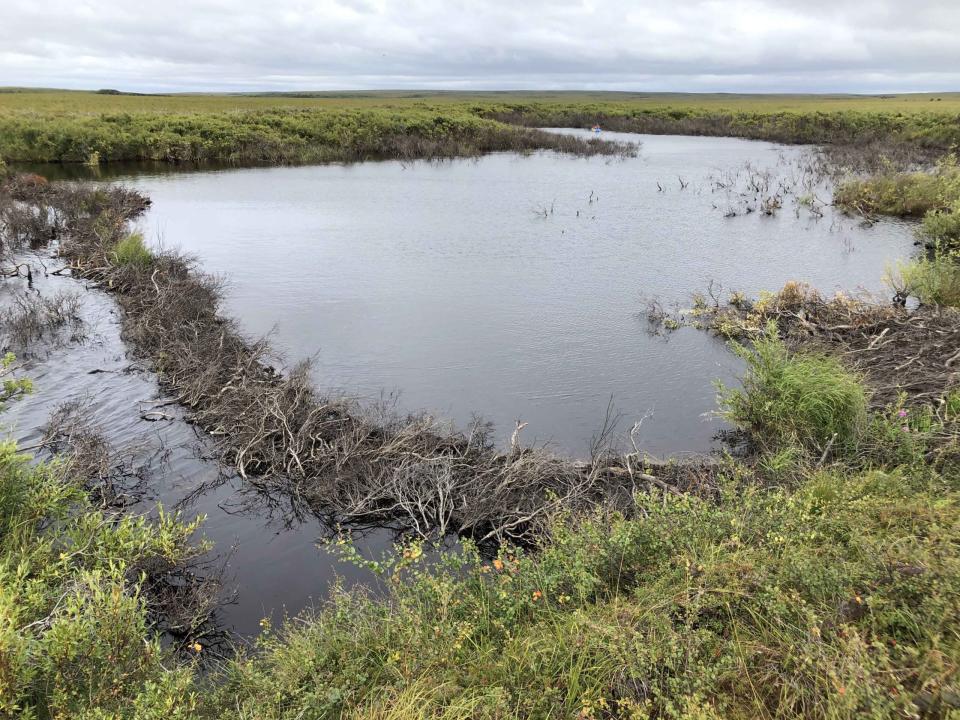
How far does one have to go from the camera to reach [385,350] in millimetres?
11633

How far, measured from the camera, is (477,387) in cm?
1031

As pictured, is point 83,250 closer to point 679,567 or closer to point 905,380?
point 679,567

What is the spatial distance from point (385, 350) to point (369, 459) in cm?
418

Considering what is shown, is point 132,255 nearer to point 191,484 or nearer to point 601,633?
point 191,484

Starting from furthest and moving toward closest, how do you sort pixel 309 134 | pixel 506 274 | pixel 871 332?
pixel 309 134, pixel 506 274, pixel 871 332

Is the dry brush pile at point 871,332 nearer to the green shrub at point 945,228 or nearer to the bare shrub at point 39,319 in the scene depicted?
the green shrub at point 945,228

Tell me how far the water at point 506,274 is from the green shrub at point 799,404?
2.85ft

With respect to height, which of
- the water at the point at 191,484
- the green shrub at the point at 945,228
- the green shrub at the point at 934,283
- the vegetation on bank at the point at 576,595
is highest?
the green shrub at the point at 945,228

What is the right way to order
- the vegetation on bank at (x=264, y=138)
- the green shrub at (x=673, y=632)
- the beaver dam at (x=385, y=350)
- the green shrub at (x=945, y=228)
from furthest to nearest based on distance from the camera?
the vegetation on bank at (x=264, y=138) → the green shrub at (x=945, y=228) → the beaver dam at (x=385, y=350) → the green shrub at (x=673, y=632)

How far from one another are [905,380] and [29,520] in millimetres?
11027

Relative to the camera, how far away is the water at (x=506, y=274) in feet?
33.4

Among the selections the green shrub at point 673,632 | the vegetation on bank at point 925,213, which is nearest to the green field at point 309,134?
the vegetation on bank at point 925,213

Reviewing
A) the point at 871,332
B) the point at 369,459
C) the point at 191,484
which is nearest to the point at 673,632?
the point at 369,459

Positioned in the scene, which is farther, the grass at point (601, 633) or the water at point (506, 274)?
the water at point (506, 274)
